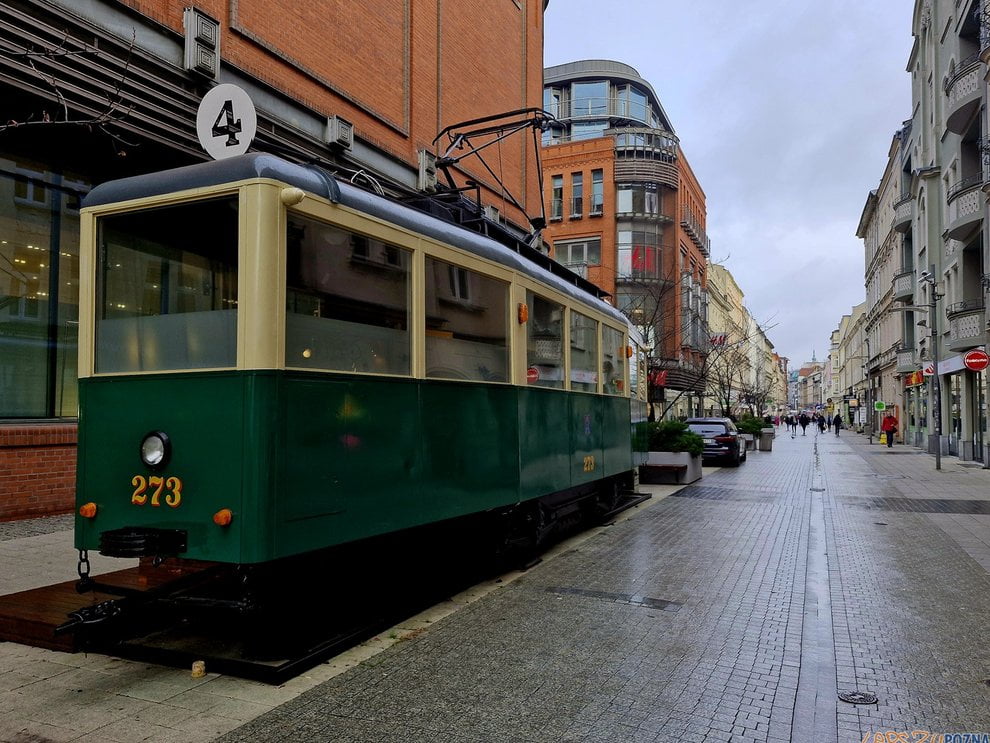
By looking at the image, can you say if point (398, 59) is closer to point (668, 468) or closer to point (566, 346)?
point (566, 346)

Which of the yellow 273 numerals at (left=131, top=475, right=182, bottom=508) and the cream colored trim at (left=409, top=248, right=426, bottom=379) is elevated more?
the cream colored trim at (left=409, top=248, right=426, bottom=379)

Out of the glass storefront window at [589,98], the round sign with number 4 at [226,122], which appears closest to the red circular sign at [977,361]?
the round sign with number 4 at [226,122]

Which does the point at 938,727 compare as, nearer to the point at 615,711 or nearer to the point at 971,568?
the point at 615,711

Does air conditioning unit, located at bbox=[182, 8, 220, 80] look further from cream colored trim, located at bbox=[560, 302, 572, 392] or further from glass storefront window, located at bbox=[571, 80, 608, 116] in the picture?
glass storefront window, located at bbox=[571, 80, 608, 116]

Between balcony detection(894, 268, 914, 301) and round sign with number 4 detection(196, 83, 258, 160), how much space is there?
37402 mm

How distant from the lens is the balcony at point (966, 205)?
23.3 meters

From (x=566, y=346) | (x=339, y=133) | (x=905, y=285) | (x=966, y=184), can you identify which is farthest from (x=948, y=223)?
(x=566, y=346)

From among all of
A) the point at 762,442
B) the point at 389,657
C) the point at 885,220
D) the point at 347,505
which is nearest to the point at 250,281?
the point at 347,505

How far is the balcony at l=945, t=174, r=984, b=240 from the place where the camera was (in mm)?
23266

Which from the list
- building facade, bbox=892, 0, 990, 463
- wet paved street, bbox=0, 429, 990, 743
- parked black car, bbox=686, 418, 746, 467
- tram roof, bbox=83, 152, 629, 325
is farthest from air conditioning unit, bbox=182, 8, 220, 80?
building facade, bbox=892, 0, 990, 463

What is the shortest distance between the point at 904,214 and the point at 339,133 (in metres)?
33.0

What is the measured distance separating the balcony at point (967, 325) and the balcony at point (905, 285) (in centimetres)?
1158

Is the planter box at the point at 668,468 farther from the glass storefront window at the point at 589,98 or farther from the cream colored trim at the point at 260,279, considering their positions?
the glass storefront window at the point at 589,98

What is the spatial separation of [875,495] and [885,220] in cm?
4050
